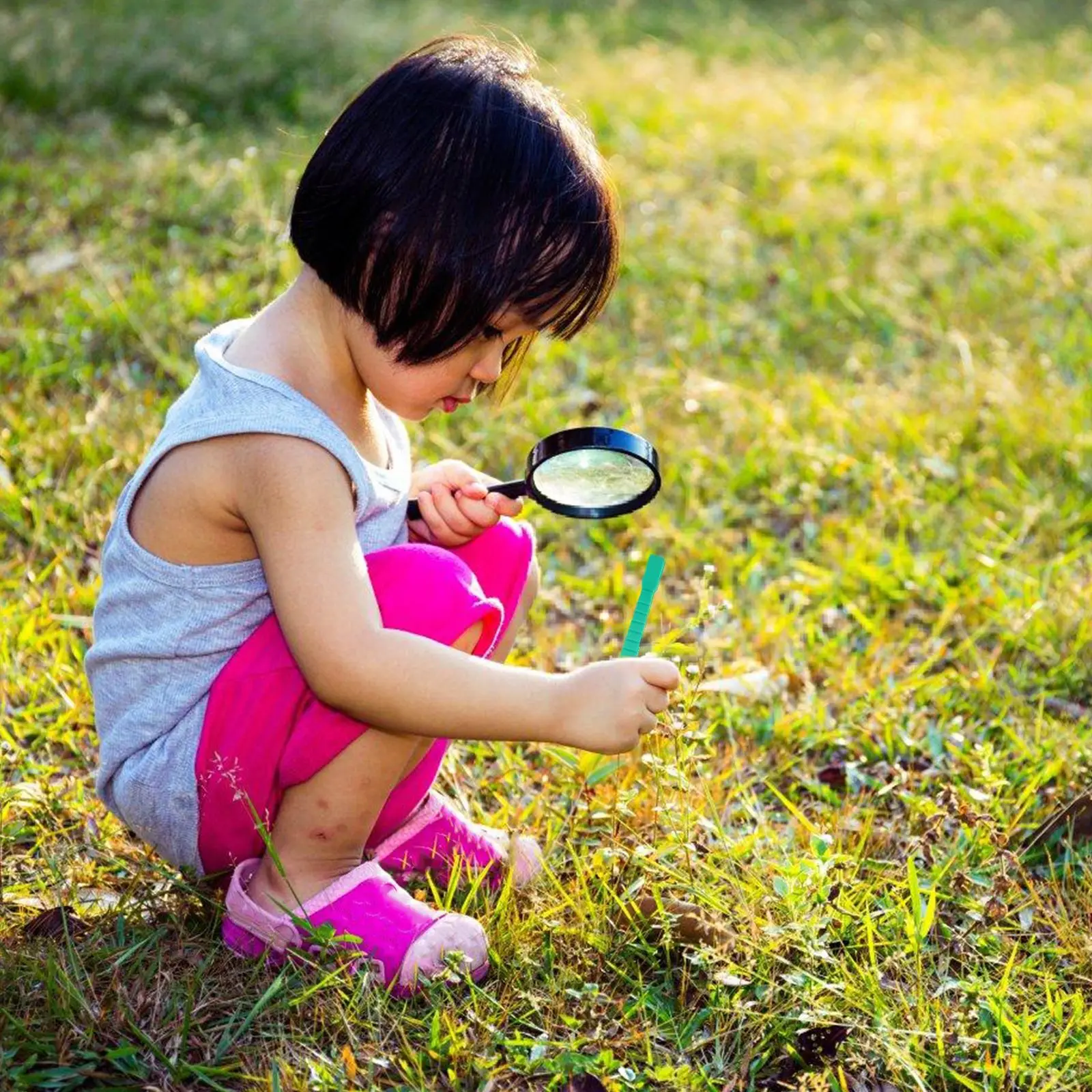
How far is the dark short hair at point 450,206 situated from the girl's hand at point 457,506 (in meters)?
0.33

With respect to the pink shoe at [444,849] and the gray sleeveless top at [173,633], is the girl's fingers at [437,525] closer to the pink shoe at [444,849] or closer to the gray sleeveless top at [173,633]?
the gray sleeveless top at [173,633]

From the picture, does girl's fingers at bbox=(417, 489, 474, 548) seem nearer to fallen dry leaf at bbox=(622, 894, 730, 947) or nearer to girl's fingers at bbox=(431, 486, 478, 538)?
girl's fingers at bbox=(431, 486, 478, 538)

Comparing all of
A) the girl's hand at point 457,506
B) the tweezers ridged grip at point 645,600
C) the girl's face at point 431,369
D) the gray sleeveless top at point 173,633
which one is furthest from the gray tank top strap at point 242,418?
the tweezers ridged grip at point 645,600

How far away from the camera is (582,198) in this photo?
1953mm

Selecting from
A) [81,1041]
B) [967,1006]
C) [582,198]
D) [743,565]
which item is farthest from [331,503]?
[743,565]

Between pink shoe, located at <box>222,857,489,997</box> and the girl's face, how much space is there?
0.73 metres

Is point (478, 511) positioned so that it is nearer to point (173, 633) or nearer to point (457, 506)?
point (457, 506)

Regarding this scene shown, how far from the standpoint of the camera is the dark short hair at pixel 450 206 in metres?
1.90

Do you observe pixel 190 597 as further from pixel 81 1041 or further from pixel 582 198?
pixel 582 198

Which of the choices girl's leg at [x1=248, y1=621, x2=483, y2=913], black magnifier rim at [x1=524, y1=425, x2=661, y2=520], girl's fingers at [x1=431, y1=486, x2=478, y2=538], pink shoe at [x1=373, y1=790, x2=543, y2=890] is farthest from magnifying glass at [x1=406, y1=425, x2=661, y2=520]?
pink shoe at [x1=373, y1=790, x2=543, y2=890]

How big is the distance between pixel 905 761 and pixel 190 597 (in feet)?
4.65

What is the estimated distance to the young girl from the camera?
191 centimetres

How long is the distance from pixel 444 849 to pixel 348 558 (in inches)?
23.9

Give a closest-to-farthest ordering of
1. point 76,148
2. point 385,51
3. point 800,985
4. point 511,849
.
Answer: point 800,985
point 511,849
point 76,148
point 385,51
